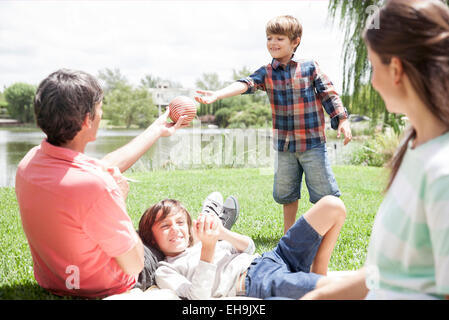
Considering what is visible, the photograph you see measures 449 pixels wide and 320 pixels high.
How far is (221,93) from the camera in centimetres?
337

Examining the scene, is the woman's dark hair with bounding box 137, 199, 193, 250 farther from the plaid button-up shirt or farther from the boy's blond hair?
the boy's blond hair

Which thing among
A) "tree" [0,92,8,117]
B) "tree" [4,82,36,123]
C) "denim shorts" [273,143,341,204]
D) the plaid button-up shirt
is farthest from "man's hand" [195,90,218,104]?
"tree" [0,92,8,117]

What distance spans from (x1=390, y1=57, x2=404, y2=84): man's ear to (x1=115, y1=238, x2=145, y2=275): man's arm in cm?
122

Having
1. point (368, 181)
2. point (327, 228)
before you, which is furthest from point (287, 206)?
point (368, 181)

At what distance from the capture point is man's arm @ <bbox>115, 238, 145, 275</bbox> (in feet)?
6.25

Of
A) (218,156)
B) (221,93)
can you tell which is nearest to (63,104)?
(221,93)

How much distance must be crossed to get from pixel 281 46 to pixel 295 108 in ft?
1.65

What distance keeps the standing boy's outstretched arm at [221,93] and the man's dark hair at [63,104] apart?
1.34m

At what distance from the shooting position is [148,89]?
24.7 m

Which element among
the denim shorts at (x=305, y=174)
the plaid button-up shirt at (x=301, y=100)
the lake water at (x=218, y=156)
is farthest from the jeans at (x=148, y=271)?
the lake water at (x=218, y=156)

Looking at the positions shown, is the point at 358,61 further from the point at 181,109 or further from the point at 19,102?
the point at 19,102

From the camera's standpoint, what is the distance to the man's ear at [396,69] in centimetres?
137

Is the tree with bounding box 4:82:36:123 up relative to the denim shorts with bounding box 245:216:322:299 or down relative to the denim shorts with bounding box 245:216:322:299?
up

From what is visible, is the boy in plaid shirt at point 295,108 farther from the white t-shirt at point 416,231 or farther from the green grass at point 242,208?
the white t-shirt at point 416,231
